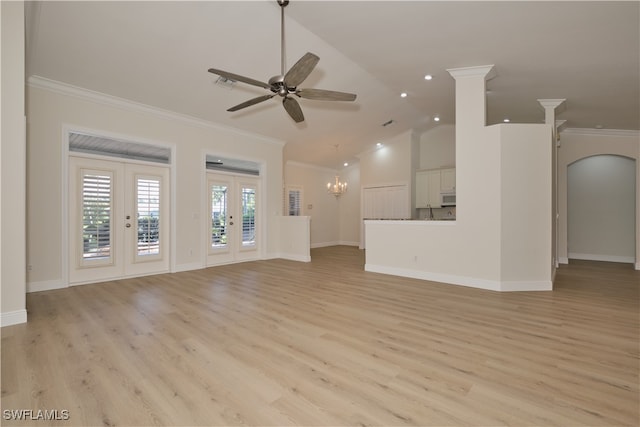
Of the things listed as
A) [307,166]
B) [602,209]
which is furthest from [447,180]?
[307,166]

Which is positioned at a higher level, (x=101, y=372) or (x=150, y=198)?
(x=150, y=198)

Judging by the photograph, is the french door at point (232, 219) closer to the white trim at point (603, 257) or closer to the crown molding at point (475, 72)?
the crown molding at point (475, 72)

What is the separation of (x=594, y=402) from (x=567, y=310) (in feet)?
7.19

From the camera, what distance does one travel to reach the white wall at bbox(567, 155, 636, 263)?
752cm

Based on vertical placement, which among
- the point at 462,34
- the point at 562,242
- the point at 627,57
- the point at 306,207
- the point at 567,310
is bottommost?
the point at 567,310

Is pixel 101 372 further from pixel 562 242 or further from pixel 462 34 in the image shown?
pixel 562 242

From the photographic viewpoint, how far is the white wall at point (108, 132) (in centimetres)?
439

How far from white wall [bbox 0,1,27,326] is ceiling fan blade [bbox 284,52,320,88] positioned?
2.75 m

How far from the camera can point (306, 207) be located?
415 inches

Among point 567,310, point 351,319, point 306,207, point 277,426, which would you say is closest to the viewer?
point 277,426

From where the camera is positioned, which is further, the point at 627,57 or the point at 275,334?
the point at 627,57

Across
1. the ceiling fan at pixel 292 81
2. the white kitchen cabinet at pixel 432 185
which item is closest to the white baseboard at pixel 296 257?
the ceiling fan at pixel 292 81

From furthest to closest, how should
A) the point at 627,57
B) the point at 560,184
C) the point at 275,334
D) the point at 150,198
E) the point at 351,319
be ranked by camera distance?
the point at 560,184, the point at 150,198, the point at 627,57, the point at 351,319, the point at 275,334

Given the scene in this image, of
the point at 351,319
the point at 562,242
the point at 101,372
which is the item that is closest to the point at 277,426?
the point at 101,372
